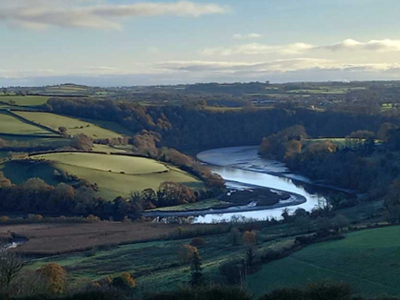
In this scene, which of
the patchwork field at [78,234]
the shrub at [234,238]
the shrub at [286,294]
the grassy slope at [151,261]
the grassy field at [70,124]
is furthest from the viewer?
the grassy field at [70,124]

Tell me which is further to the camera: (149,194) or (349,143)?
(349,143)

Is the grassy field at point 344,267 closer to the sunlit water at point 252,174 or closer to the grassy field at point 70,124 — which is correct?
the sunlit water at point 252,174

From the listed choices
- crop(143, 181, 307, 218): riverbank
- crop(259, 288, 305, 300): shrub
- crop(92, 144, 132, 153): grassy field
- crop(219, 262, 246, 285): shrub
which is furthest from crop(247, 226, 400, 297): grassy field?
crop(92, 144, 132, 153): grassy field

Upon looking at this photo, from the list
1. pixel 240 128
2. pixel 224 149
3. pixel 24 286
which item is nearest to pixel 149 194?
pixel 24 286

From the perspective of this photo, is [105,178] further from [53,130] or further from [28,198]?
[53,130]

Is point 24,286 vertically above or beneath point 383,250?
above

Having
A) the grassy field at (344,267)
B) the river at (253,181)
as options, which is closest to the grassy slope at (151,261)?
the grassy field at (344,267)

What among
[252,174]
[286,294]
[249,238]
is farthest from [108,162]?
[286,294]
